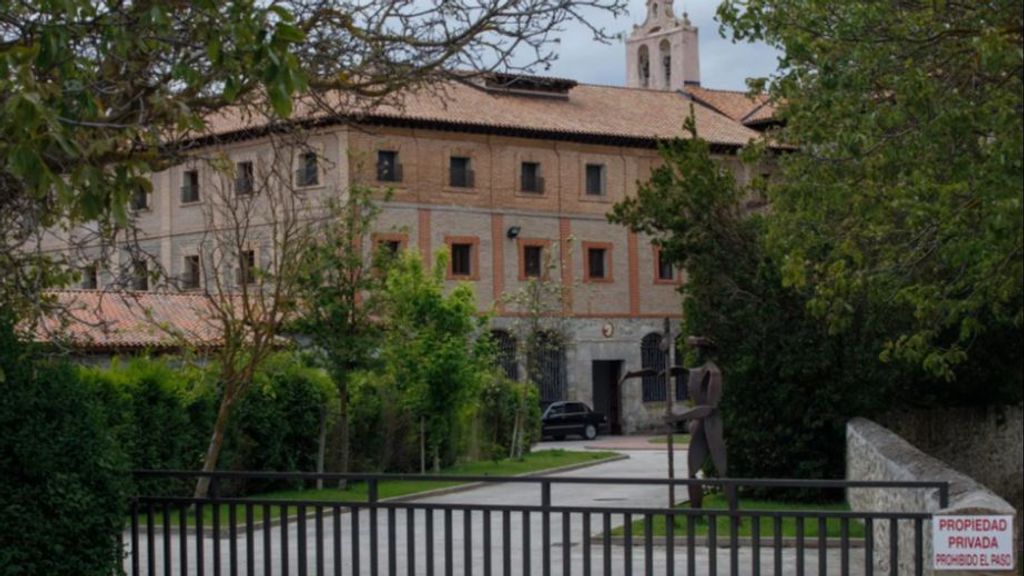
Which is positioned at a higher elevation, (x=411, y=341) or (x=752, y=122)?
(x=752, y=122)

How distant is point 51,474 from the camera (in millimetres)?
9555

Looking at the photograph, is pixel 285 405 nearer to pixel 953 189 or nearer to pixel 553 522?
pixel 553 522

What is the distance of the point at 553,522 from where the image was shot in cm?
2262

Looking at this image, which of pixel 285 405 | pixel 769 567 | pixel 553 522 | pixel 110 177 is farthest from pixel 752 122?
pixel 110 177

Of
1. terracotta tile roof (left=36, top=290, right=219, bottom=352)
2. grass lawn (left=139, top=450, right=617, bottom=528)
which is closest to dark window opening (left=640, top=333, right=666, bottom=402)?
grass lawn (left=139, top=450, right=617, bottom=528)

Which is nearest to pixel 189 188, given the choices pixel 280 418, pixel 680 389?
pixel 680 389

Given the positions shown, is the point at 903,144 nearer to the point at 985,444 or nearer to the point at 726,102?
the point at 985,444

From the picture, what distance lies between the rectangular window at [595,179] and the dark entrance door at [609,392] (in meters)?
6.32

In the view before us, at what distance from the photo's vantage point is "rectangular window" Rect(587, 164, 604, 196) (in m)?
57.7

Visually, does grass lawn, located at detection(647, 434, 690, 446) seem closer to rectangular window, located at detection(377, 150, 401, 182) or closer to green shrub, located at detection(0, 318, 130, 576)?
rectangular window, located at detection(377, 150, 401, 182)

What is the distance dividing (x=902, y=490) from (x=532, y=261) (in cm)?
4281

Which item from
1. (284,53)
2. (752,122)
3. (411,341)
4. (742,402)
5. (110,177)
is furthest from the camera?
(752,122)

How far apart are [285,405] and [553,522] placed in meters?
7.51

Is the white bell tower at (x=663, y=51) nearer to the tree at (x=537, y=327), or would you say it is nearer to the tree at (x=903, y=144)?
the tree at (x=537, y=327)
